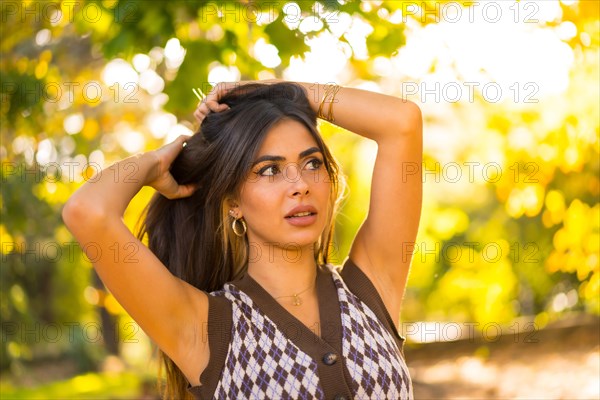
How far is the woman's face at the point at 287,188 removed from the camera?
99.9 inches

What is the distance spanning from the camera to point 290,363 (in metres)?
2.44

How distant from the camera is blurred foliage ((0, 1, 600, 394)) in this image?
125 inches

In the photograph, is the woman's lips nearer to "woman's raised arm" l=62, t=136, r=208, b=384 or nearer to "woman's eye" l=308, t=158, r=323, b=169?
"woman's eye" l=308, t=158, r=323, b=169

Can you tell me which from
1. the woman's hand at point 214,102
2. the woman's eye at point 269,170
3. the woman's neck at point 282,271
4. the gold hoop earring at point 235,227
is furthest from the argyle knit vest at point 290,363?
the woman's hand at point 214,102

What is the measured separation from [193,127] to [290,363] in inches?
68.8

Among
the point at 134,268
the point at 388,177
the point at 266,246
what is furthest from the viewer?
the point at 388,177

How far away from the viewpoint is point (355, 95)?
111 inches

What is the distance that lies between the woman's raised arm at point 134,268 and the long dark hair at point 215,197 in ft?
0.66

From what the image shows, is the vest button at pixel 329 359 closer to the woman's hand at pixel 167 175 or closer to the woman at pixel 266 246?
the woman at pixel 266 246

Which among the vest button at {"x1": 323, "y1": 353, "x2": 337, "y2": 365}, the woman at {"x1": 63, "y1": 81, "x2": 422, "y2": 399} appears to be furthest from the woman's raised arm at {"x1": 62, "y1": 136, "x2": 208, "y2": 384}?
the vest button at {"x1": 323, "y1": 353, "x2": 337, "y2": 365}

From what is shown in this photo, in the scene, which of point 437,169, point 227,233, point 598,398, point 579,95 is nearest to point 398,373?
point 227,233

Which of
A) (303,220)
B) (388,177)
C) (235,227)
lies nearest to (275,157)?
(303,220)

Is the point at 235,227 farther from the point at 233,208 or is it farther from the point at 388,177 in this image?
the point at 388,177

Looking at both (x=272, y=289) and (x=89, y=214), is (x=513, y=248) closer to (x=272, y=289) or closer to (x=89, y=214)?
(x=272, y=289)
